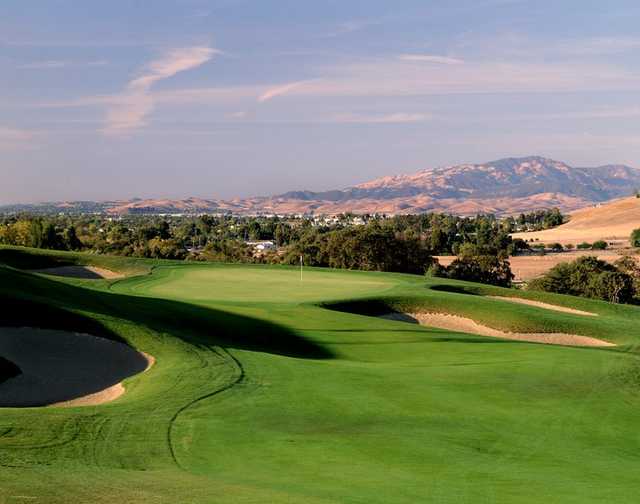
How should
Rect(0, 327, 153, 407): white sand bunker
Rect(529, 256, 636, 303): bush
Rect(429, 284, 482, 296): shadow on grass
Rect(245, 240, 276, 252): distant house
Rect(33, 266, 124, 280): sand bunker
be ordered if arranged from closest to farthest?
Rect(0, 327, 153, 407): white sand bunker → Rect(429, 284, 482, 296): shadow on grass → Rect(33, 266, 124, 280): sand bunker → Rect(529, 256, 636, 303): bush → Rect(245, 240, 276, 252): distant house

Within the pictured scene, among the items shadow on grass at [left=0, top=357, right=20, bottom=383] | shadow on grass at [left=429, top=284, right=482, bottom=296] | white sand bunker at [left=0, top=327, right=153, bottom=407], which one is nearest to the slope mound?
shadow on grass at [left=429, top=284, right=482, bottom=296]

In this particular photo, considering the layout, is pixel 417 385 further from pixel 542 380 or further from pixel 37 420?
pixel 37 420

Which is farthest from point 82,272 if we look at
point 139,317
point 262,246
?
point 262,246

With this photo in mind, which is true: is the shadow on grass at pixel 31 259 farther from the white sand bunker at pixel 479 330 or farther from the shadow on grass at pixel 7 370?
the shadow on grass at pixel 7 370

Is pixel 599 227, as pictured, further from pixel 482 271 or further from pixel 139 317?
pixel 139 317

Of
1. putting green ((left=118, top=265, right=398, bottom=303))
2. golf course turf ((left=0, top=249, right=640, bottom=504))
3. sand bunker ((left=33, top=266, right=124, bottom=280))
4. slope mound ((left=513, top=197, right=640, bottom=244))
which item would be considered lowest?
golf course turf ((left=0, top=249, right=640, bottom=504))

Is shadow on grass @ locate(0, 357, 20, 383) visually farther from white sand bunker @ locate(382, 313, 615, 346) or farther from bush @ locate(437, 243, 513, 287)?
bush @ locate(437, 243, 513, 287)

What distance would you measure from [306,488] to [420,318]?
82.5 feet

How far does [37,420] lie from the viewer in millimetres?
13445

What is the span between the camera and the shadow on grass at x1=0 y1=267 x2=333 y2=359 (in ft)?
71.7

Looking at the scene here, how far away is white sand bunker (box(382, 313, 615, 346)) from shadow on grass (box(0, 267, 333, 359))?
32.4ft

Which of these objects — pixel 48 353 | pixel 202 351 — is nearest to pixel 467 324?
pixel 202 351

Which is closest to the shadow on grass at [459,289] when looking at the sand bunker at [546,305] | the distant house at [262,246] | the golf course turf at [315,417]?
the sand bunker at [546,305]

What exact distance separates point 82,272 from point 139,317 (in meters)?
21.7
